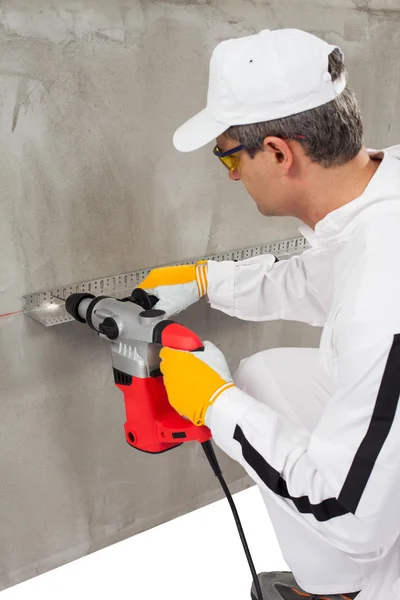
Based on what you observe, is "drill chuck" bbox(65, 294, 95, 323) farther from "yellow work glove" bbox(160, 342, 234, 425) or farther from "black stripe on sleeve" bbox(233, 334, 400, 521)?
"black stripe on sleeve" bbox(233, 334, 400, 521)

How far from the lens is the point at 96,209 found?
196cm

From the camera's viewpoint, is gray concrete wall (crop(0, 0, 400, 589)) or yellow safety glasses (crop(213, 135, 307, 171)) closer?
yellow safety glasses (crop(213, 135, 307, 171))

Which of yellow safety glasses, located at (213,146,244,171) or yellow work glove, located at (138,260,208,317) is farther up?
yellow safety glasses, located at (213,146,244,171)

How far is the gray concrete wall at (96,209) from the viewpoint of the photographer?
176 centimetres

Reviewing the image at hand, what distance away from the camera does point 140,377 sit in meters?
1.69

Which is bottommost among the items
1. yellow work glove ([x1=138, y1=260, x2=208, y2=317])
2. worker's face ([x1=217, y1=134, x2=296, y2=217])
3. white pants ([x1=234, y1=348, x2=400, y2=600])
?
white pants ([x1=234, y1=348, x2=400, y2=600])

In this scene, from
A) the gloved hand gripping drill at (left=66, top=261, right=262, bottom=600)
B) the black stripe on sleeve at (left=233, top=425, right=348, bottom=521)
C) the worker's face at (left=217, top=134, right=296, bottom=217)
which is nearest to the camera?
the black stripe on sleeve at (left=233, top=425, right=348, bottom=521)

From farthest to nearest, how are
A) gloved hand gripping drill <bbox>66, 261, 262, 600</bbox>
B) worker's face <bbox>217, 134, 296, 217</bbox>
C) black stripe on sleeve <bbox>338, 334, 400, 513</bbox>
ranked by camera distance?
gloved hand gripping drill <bbox>66, 261, 262, 600</bbox>
worker's face <bbox>217, 134, 296, 217</bbox>
black stripe on sleeve <bbox>338, 334, 400, 513</bbox>

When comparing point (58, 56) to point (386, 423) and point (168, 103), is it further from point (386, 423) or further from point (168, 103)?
point (386, 423)

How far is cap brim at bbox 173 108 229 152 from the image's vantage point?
1.48 m

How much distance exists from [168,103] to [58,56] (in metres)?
0.40

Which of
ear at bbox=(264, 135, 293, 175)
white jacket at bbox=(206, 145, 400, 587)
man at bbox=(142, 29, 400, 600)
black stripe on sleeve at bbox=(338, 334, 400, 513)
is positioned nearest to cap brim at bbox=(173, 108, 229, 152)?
man at bbox=(142, 29, 400, 600)

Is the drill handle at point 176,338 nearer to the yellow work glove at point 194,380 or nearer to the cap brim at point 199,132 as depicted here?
the yellow work glove at point 194,380

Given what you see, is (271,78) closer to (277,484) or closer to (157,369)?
(157,369)
